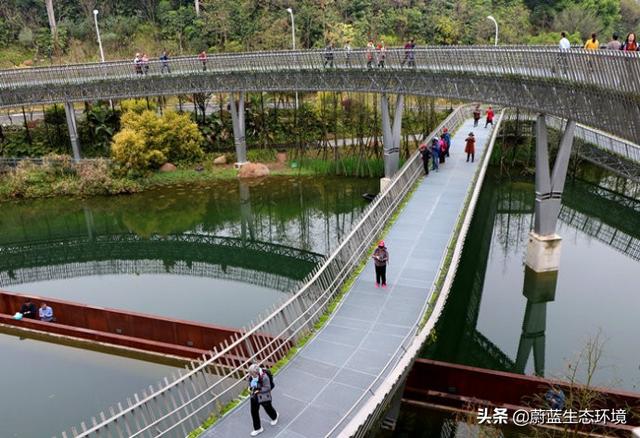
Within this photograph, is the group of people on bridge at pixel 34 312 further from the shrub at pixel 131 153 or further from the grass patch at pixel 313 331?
the shrub at pixel 131 153

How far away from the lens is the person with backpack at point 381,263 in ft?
52.6

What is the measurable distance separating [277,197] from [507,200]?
1556cm

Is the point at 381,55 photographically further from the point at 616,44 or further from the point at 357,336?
the point at 357,336

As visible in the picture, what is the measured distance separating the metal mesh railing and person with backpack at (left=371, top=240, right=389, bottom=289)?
814cm

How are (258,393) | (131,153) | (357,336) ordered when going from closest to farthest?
(258,393) < (357,336) < (131,153)

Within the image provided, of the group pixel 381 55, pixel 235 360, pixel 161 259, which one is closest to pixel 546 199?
pixel 381 55

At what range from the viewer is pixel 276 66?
36094 mm

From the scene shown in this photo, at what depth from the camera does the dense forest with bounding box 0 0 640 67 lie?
60.1 meters

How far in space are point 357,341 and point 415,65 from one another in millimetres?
19865

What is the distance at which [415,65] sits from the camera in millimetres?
29469

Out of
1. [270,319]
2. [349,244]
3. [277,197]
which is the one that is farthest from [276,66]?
[270,319]

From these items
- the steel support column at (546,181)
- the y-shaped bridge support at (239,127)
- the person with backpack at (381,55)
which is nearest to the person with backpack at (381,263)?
the steel support column at (546,181)

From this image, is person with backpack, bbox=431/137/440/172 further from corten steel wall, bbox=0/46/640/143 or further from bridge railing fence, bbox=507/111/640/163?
bridge railing fence, bbox=507/111/640/163

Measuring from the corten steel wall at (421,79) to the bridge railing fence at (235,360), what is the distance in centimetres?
751
